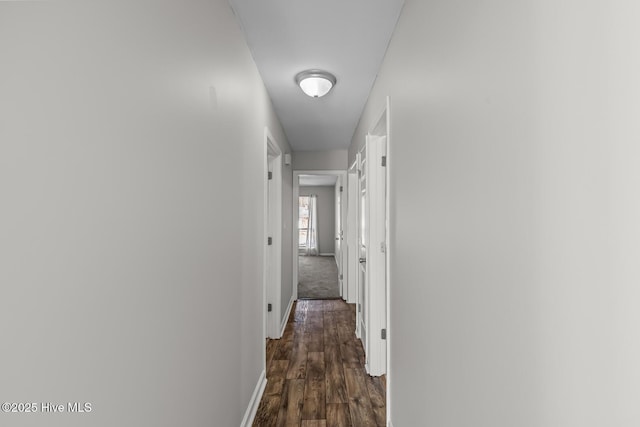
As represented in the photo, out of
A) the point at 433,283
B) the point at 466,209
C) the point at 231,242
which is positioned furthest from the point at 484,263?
Answer: the point at 231,242

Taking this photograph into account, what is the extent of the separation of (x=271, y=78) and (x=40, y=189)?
2.28 metres

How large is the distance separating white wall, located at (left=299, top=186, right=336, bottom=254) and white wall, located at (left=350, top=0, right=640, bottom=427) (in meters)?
9.74

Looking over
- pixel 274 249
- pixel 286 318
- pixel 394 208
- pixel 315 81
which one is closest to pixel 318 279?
pixel 286 318

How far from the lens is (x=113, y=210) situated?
854 mm

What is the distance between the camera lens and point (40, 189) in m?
0.66

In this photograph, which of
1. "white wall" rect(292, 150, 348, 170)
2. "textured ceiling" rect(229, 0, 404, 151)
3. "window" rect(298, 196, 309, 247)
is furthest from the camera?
"window" rect(298, 196, 309, 247)

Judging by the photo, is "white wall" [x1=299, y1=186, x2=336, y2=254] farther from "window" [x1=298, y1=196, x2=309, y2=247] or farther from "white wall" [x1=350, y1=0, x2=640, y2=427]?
"white wall" [x1=350, y1=0, x2=640, y2=427]

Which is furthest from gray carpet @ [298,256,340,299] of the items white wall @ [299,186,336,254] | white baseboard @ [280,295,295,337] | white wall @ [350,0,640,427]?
white wall @ [350,0,640,427]

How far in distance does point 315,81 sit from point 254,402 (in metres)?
2.27

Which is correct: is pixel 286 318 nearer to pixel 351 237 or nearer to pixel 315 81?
pixel 351 237

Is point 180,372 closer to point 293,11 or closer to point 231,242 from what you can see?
point 231,242

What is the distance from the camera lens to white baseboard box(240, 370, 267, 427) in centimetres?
211

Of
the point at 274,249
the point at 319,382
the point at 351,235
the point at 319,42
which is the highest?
the point at 319,42

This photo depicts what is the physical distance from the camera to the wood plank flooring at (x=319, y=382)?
7.53 ft
